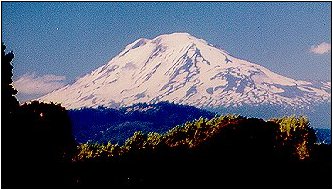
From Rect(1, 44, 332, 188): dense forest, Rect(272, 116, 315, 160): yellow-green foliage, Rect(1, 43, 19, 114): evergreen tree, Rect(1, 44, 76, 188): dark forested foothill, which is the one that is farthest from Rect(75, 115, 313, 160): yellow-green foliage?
Rect(1, 43, 19, 114): evergreen tree

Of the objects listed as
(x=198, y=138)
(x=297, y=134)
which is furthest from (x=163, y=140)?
(x=297, y=134)

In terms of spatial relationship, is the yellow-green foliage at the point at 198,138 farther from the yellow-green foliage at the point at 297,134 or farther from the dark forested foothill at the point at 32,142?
the dark forested foothill at the point at 32,142

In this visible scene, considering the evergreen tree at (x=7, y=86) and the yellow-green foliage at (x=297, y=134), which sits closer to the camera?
the evergreen tree at (x=7, y=86)

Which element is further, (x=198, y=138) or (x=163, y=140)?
(x=163, y=140)

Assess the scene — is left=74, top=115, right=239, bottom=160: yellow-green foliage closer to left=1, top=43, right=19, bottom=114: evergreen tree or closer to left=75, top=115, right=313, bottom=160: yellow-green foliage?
left=75, top=115, right=313, bottom=160: yellow-green foliage

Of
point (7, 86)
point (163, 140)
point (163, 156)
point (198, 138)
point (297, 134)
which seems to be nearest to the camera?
point (7, 86)

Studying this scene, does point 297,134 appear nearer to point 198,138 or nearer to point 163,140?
point 198,138

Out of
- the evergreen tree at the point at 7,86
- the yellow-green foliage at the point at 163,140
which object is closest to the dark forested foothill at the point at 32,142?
the evergreen tree at the point at 7,86

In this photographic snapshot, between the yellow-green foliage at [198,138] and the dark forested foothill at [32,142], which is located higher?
the yellow-green foliage at [198,138]

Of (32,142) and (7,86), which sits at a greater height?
(7,86)
